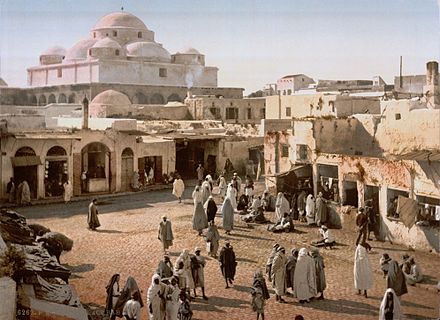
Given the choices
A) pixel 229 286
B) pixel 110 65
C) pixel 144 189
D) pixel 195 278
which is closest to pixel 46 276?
pixel 195 278

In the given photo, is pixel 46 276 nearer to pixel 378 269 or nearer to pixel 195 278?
pixel 195 278

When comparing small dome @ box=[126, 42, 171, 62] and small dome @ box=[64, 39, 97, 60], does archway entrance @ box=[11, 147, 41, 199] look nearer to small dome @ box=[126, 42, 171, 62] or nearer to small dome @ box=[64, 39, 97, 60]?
small dome @ box=[126, 42, 171, 62]

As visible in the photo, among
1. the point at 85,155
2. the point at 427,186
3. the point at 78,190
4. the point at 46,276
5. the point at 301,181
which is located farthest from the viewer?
the point at 85,155

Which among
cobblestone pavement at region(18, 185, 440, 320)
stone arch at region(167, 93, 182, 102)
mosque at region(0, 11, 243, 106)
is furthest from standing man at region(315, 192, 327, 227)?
stone arch at region(167, 93, 182, 102)

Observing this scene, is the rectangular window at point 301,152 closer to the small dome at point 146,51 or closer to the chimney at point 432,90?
the chimney at point 432,90

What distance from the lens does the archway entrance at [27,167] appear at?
17.5m

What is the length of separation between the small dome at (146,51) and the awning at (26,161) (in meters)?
25.4

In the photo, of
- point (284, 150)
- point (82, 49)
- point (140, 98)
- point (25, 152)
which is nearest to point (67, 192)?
point (25, 152)

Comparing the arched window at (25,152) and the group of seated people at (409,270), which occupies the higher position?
the arched window at (25,152)

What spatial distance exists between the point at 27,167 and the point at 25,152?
63 centimetres

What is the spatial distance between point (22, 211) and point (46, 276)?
748 centimetres

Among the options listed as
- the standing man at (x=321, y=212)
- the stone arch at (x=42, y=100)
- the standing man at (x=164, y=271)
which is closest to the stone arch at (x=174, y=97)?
the stone arch at (x=42, y=100)

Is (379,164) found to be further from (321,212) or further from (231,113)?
(231,113)

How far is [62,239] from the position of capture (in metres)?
12.3
